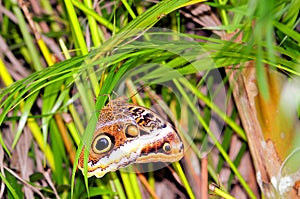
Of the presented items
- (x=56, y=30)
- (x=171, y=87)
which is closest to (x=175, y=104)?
(x=171, y=87)

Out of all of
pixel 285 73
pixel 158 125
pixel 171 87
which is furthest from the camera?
pixel 171 87

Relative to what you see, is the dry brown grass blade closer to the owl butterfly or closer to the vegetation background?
the vegetation background

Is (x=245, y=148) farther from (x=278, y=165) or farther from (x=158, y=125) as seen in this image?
(x=158, y=125)

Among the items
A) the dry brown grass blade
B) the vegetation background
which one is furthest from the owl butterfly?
the dry brown grass blade

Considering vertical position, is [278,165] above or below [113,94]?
below

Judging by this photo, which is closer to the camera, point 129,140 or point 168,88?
point 129,140

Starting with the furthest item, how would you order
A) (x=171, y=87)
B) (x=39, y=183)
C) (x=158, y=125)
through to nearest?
(x=39, y=183), (x=171, y=87), (x=158, y=125)
